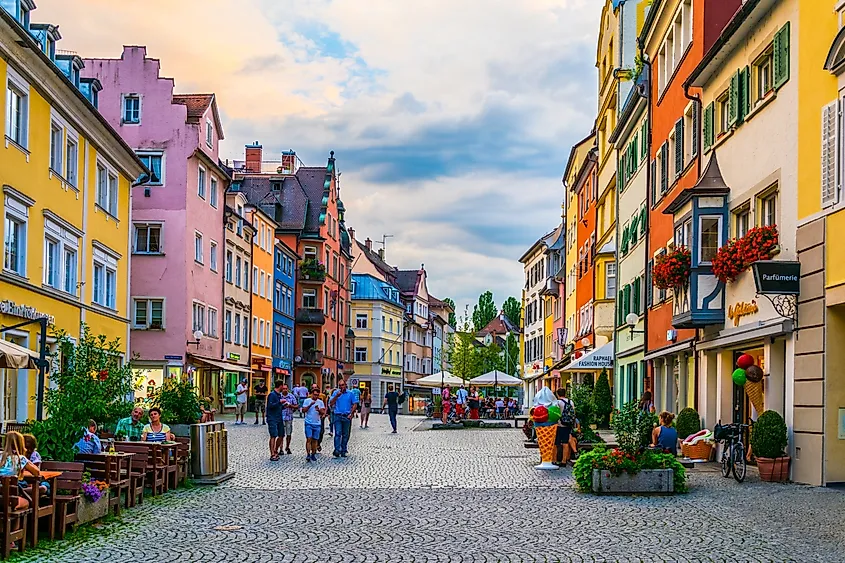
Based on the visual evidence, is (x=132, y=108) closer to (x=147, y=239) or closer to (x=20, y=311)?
(x=147, y=239)

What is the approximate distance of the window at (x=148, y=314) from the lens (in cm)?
5054

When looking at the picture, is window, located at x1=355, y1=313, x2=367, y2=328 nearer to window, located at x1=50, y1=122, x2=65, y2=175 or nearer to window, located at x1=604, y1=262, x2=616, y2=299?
window, located at x1=604, y1=262, x2=616, y2=299

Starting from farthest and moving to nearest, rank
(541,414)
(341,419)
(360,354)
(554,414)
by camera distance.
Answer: (360,354)
(341,419)
(541,414)
(554,414)

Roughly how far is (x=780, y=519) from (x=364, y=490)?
6748 millimetres

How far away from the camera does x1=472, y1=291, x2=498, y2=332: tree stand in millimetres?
154875

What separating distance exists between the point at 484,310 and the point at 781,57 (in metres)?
137

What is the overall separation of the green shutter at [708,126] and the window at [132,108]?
31690mm

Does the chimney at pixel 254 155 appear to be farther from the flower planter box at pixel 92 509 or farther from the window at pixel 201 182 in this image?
the flower planter box at pixel 92 509

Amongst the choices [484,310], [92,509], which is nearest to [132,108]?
[92,509]

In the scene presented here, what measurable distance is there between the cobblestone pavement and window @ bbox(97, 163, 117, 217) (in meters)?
18.0

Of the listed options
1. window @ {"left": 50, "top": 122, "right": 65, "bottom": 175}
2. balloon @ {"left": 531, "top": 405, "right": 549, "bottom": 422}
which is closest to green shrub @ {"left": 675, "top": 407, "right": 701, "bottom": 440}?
balloon @ {"left": 531, "top": 405, "right": 549, "bottom": 422}

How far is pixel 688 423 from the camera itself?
2517 cm

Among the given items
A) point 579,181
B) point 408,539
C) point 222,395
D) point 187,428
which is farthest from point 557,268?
point 408,539

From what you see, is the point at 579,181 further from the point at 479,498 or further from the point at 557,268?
the point at 479,498
